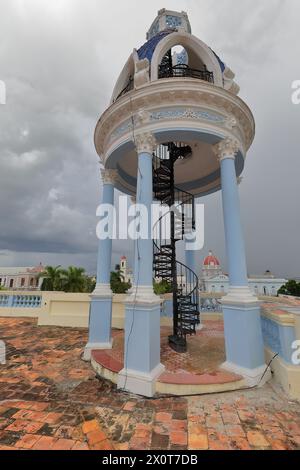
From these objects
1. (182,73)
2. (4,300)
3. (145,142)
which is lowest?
(4,300)

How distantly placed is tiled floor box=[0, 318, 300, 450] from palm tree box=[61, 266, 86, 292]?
56.4 feet

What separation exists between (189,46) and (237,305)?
646 cm

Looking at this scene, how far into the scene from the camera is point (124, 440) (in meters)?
2.59

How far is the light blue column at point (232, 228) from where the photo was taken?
4.69 m

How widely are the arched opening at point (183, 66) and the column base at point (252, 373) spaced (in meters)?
6.74

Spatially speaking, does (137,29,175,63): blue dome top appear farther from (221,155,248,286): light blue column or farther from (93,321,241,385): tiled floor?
(93,321,241,385): tiled floor

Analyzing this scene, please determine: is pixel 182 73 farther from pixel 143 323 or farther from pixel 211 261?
pixel 211 261

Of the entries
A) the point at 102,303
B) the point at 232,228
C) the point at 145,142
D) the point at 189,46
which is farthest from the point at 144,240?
the point at 189,46

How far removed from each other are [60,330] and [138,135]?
768 cm

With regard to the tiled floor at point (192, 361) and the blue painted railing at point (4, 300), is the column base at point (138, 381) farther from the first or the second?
the blue painted railing at point (4, 300)

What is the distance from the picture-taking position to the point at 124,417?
308 cm

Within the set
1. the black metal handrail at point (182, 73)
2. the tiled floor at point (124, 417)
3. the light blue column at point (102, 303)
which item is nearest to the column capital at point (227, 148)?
the black metal handrail at point (182, 73)
